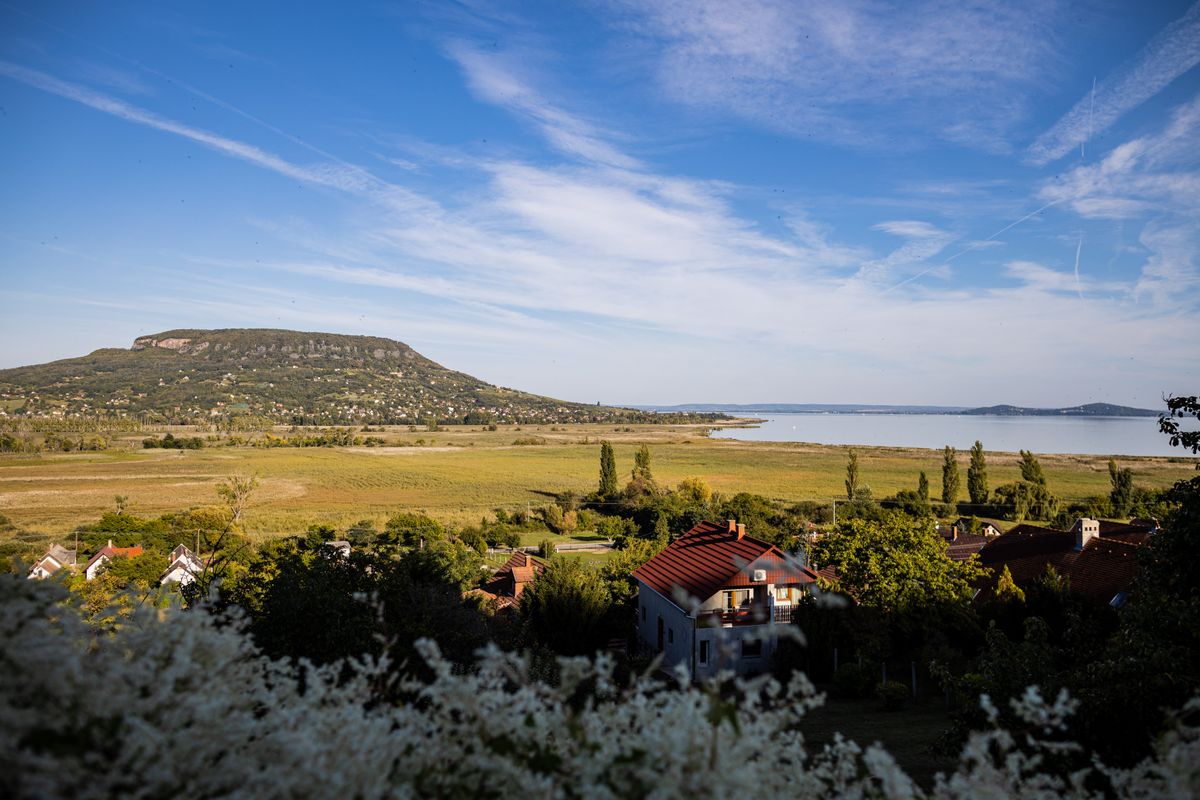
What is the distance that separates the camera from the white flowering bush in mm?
2254

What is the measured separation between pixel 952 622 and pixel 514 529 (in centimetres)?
3221

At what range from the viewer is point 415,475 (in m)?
76.8

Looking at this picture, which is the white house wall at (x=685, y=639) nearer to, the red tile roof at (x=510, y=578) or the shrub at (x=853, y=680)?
the shrub at (x=853, y=680)

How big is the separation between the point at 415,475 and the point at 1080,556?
2619 inches

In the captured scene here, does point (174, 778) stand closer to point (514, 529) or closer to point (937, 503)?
point (514, 529)

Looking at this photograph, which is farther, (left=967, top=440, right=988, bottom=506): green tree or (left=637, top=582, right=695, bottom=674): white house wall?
(left=967, top=440, right=988, bottom=506): green tree

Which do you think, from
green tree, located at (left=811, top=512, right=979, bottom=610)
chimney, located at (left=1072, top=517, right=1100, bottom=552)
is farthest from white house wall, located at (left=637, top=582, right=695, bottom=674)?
chimney, located at (left=1072, top=517, right=1100, bottom=552)


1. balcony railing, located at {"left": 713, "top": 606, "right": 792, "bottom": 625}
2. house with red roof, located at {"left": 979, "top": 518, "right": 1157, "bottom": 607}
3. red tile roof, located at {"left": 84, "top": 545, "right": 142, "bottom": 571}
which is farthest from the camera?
red tile roof, located at {"left": 84, "top": 545, "right": 142, "bottom": 571}

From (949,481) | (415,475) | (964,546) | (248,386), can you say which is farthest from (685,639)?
(248,386)

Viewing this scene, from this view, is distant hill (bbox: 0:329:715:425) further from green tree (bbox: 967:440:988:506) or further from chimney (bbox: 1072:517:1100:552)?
green tree (bbox: 967:440:988:506)

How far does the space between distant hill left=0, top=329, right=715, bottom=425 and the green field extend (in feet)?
62.0

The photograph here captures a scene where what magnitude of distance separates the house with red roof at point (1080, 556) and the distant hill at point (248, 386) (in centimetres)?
10367

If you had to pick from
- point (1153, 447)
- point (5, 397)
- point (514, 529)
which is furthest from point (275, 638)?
point (1153, 447)

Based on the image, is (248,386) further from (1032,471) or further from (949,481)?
(1032,471)
